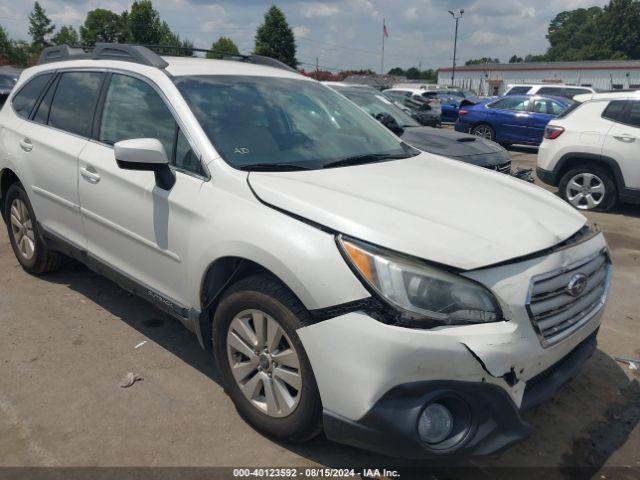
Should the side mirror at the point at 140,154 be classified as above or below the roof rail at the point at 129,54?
below

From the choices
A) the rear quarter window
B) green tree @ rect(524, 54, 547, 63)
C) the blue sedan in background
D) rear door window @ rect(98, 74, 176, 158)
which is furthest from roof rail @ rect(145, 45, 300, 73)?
green tree @ rect(524, 54, 547, 63)

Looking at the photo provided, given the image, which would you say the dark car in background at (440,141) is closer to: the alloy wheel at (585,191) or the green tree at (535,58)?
the alloy wheel at (585,191)

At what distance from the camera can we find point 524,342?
2.17 meters

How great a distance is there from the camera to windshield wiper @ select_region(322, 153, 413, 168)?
3055mm

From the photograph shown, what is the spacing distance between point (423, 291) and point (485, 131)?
43.5ft

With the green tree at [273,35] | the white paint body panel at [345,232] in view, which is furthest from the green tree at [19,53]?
the white paint body panel at [345,232]

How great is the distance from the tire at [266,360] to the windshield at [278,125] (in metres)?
0.72

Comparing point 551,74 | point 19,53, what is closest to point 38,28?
point 19,53

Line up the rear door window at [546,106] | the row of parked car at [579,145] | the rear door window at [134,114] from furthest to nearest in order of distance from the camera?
the rear door window at [546,106]
the row of parked car at [579,145]
the rear door window at [134,114]

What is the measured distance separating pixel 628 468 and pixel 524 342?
1001 mm

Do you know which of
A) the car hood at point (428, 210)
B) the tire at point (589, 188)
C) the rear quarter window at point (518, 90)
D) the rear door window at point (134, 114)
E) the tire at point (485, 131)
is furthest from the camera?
the rear quarter window at point (518, 90)

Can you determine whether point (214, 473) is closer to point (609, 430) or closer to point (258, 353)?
point (258, 353)

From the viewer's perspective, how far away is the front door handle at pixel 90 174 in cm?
343

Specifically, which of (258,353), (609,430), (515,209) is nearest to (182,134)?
(258,353)
